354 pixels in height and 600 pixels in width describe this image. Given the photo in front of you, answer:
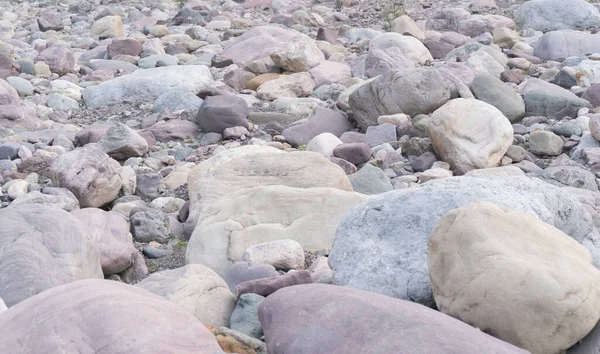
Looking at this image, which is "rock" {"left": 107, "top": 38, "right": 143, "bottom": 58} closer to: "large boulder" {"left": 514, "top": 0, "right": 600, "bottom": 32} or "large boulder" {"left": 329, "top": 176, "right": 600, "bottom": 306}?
"large boulder" {"left": 514, "top": 0, "right": 600, "bottom": 32}

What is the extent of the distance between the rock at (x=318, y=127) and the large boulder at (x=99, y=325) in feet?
13.2

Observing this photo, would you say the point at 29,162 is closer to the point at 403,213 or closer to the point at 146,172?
the point at 146,172

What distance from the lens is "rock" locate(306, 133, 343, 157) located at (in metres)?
5.85

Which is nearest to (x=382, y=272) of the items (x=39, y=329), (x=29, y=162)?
(x=39, y=329)

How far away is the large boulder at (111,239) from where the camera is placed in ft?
13.1

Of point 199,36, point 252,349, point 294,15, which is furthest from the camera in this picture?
point 294,15

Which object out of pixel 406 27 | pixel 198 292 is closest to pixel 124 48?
pixel 406 27

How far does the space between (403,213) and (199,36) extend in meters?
8.98

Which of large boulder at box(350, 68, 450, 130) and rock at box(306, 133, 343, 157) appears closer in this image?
rock at box(306, 133, 343, 157)

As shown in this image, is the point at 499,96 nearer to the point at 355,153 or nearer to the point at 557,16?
the point at 355,153

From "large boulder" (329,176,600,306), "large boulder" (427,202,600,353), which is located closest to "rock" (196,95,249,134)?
"large boulder" (329,176,600,306)

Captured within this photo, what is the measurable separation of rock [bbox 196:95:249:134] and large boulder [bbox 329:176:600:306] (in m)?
3.49

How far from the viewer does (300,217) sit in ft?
13.6

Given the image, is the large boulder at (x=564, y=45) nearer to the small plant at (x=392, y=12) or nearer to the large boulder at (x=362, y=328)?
the small plant at (x=392, y=12)
